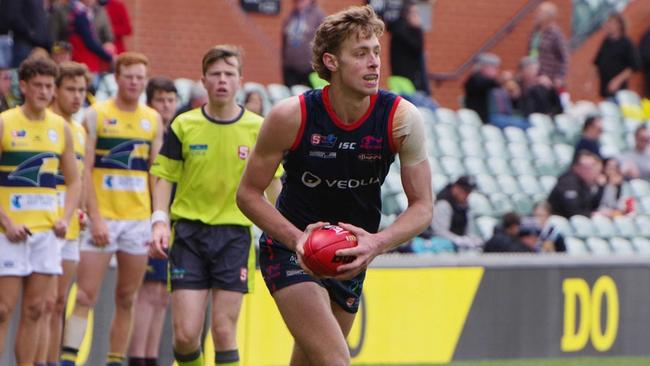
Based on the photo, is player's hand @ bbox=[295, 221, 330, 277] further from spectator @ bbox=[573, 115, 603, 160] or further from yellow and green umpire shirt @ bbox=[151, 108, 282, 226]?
spectator @ bbox=[573, 115, 603, 160]

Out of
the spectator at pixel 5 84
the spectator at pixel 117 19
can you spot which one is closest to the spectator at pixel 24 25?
the spectator at pixel 5 84

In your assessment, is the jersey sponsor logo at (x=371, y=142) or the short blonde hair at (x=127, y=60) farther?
the short blonde hair at (x=127, y=60)

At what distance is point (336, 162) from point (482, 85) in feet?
42.1

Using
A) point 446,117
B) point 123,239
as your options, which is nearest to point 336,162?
point 123,239

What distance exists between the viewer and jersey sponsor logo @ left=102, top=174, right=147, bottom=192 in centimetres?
1099

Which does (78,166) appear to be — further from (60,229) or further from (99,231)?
(60,229)

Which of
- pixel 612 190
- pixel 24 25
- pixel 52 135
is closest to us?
pixel 52 135

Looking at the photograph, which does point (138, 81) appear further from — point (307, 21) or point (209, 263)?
point (307, 21)

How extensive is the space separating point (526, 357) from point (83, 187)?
4.96m

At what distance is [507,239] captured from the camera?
1504 centimetres

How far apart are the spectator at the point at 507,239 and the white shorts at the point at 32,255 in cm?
601

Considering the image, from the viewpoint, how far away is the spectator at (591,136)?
18.3m

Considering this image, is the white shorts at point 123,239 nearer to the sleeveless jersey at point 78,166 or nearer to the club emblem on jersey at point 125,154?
the sleeveless jersey at point 78,166

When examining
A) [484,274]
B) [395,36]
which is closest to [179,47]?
[395,36]
